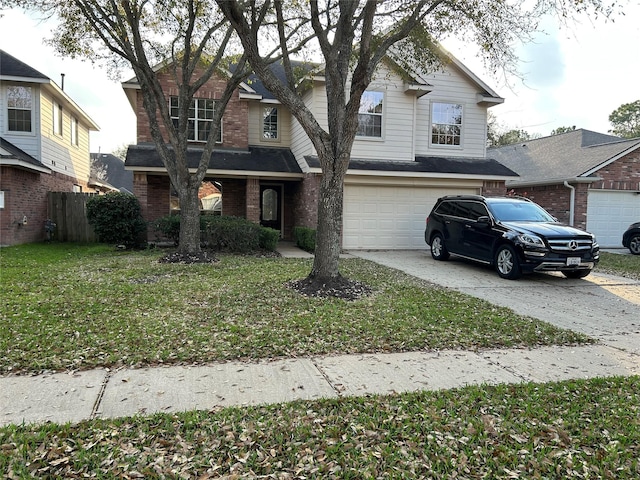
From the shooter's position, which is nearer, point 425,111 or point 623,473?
point 623,473

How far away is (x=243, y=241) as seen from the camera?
512 inches

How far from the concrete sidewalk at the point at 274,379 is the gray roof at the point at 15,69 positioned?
14.2 metres

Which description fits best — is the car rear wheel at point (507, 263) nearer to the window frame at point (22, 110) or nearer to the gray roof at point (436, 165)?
the gray roof at point (436, 165)

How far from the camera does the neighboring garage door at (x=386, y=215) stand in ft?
48.0

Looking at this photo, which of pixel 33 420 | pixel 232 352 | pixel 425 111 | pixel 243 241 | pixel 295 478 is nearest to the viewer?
pixel 295 478

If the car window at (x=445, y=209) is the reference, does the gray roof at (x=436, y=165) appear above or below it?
above

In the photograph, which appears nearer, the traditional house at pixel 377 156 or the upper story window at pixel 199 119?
the traditional house at pixel 377 156

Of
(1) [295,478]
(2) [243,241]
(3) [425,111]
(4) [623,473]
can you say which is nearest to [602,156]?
→ (3) [425,111]

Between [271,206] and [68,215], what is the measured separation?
7.29 m

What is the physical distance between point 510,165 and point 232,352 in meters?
19.5

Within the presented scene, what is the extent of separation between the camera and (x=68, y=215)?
16141 millimetres

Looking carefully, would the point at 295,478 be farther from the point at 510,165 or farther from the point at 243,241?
the point at 510,165

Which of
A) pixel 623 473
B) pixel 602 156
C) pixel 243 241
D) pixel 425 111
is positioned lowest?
pixel 623 473

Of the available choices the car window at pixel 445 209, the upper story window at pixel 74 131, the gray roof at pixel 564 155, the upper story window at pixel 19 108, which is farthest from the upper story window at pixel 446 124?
the upper story window at pixel 74 131
